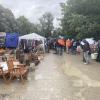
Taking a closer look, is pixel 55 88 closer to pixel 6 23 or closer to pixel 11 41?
pixel 11 41

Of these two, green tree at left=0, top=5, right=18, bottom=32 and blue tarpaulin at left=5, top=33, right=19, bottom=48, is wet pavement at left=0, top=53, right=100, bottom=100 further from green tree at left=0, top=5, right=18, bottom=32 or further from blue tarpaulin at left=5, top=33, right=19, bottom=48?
green tree at left=0, top=5, right=18, bottom=32

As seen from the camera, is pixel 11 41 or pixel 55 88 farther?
Result: pixel 11 41

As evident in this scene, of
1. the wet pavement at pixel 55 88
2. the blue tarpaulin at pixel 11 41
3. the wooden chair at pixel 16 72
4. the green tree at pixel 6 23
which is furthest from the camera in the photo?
the green tree at pixel 6 23

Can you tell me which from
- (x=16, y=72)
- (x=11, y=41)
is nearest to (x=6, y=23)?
(x=11, y=41)

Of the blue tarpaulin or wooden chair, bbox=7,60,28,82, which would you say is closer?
wooden chair, bbox=7,60,28,82

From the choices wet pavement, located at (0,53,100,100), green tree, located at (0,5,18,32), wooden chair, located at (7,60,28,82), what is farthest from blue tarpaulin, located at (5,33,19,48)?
green tree, located at (0,5,18,32)

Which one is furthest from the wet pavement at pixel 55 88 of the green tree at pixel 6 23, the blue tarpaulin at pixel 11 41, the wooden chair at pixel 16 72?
the green tree at pixel 6 23

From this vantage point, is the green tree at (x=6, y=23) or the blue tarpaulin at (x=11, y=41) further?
the green tree at (x=6, y=23)

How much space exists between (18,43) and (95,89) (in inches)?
923

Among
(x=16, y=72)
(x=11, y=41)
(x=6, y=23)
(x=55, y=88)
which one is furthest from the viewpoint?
(x=6, y=23)

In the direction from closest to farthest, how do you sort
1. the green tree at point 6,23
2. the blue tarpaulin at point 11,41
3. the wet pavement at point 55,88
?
the wet pavement at point 55,88, the blue tarpaulin at point 11,41, the green tree at point 6,23

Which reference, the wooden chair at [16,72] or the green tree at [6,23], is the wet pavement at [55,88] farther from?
the green tree at [6,23]

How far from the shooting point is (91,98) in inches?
452

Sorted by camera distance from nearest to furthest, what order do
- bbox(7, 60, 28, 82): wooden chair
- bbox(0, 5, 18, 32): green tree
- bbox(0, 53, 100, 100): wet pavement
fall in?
bbox(0, 53, 100, 100): wet pavement
bbox(7, 60, 28, 82): wooden chair
bbox(0, 5, 18, 32): green tree
